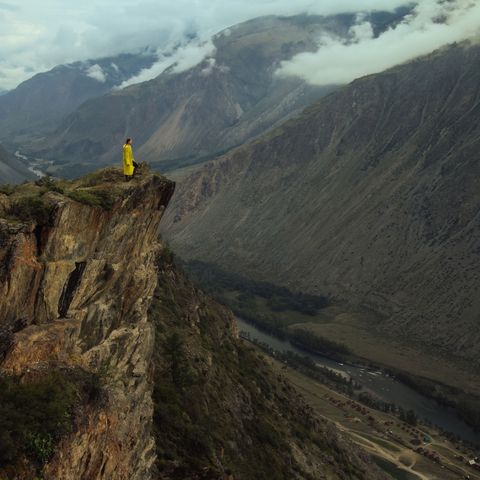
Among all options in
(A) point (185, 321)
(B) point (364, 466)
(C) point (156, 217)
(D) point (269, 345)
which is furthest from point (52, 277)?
(D) point (269, 345)

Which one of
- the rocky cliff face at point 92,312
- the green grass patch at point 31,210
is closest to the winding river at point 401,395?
the rocky cliff face at point 92,312

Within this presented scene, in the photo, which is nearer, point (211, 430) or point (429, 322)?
point (211, 430)

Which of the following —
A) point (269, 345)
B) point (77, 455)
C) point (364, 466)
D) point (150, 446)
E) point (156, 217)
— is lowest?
point (269, 345)

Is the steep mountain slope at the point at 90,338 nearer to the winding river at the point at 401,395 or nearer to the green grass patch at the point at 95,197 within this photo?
the green grass patch at the point at 95,197

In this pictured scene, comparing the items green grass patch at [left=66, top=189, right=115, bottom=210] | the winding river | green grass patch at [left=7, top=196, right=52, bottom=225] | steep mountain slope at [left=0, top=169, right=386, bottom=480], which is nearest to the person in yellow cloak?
steep mountain slope at [left=0, top=169, right=386, bottom=480]

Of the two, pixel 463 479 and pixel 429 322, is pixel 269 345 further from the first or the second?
pixel 463 479

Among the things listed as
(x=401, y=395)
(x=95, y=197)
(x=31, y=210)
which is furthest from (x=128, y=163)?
(x=401, y=395)

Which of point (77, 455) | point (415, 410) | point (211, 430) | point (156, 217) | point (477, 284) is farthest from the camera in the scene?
point (477, 284)
